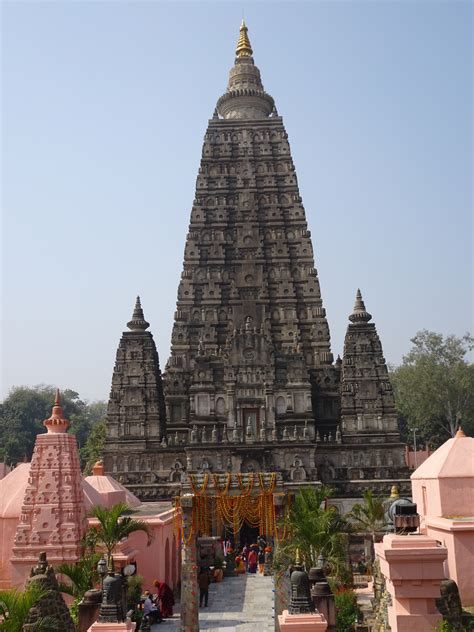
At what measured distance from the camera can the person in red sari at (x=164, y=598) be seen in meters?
24.8

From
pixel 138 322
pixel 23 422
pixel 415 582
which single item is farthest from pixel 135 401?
pixel 23 422

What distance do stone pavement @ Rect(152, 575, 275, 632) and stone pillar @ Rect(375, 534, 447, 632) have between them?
14.3 meters

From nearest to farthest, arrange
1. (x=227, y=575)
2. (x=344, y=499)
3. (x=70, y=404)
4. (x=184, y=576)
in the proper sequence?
(x=184, y=576) → (x=227, y=575) → (x=344, y=499) → (x=70, y=404)

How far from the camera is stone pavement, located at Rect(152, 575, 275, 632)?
23372 millimetres

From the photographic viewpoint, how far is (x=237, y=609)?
26.4m

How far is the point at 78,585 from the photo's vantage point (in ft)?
53.4

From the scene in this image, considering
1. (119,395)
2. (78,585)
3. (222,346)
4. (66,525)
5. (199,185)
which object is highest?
(199,185)

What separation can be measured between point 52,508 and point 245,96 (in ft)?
152

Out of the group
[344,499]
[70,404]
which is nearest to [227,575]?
[344,499]

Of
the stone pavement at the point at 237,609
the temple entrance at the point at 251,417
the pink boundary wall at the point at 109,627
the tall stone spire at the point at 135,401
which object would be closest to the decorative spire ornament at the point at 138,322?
the tall stone spire at the point at 135,401

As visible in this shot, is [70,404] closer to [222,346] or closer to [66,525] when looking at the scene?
[222,346]

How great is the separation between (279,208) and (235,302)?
942cm

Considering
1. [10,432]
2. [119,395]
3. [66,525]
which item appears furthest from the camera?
[10,432]

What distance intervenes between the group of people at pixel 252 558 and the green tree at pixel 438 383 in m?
31.5
